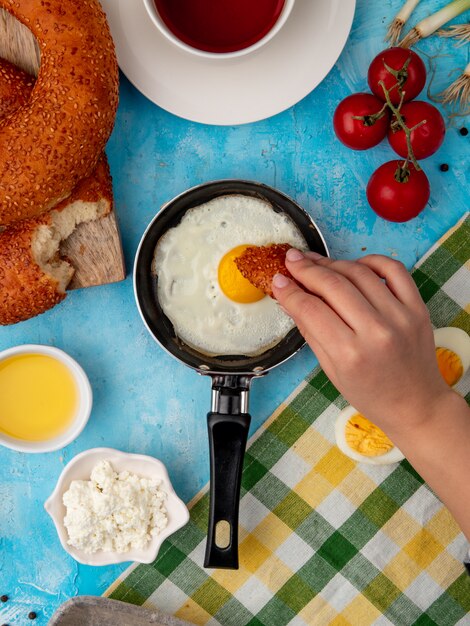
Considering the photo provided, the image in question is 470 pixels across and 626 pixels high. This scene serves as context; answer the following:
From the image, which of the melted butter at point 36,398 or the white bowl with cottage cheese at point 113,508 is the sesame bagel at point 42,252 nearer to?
the melted butter at point 36,398

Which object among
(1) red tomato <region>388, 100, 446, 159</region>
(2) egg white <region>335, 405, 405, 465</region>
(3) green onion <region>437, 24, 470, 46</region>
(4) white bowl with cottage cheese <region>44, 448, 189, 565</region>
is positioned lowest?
(4) white bowl with cottage cheese <region>44, 448, 189, 565</region>

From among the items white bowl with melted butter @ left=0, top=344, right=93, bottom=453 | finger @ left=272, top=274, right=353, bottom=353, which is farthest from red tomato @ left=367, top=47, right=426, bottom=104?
white bowl with melted butter @ left=0, top=344, right=93, bottom=453

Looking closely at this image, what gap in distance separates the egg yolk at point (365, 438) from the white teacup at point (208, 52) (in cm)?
86

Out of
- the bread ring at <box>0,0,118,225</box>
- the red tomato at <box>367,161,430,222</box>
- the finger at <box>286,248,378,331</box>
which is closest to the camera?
the finger at <box>286,248,378,331</box>

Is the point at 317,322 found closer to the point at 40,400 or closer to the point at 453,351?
the point at 453,351

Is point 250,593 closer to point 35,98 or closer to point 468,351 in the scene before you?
point 468,351

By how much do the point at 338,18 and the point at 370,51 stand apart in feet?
0.47

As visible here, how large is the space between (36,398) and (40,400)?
0.04ft

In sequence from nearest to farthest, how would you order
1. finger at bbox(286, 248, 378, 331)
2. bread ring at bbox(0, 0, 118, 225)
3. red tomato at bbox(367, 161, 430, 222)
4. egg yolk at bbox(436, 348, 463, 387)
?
finger at bbox(286, 248, 378, 331)
bread ring at bbox(0, 0, 118, 225)
red tomato at bbox(367, 161, 430, 222)
egg yolk at bbox(436, 348, 463, 387)

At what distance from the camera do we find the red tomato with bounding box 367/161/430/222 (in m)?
1.50

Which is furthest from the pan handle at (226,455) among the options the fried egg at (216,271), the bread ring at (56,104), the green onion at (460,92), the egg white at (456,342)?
the green onion at (460,92)

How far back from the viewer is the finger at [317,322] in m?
1.13

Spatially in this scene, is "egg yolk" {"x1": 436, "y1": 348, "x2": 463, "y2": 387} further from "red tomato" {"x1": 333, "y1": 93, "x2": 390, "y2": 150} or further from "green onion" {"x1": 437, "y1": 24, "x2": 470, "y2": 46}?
"green onion" {"x1": 437, "y1": 24, "x2": 470, "y2": 46}

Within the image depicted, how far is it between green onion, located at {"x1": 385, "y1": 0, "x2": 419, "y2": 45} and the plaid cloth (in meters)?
0.80
